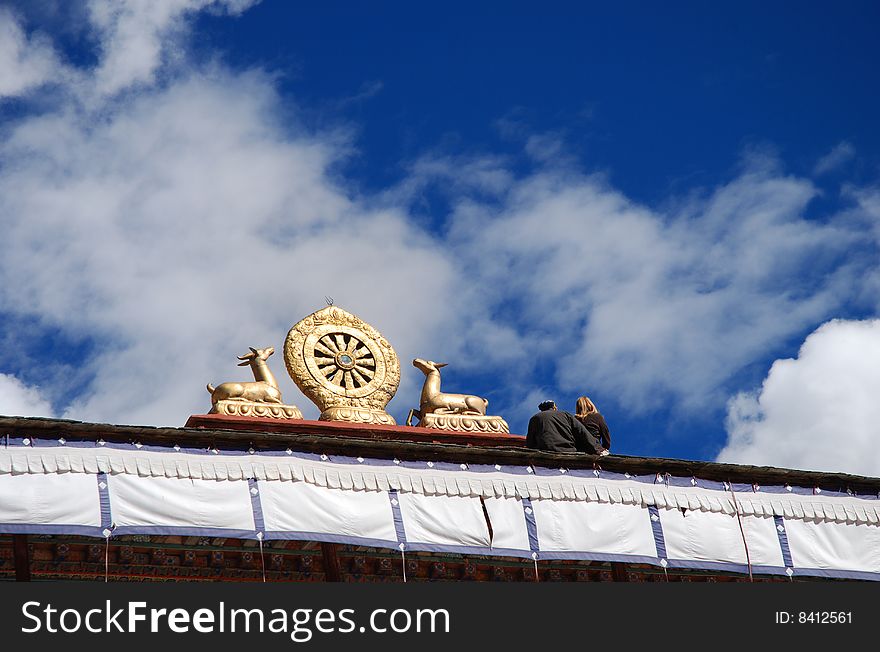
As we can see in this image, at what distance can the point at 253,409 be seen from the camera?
14.1 m

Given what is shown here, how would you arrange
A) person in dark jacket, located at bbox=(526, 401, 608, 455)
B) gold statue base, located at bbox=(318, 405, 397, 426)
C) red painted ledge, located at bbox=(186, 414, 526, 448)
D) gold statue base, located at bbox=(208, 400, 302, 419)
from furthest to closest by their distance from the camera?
gold statue base, located at bbox=(318, 405, 397, 426) → gold statue base, located at bbox=(208, 400, 302, 419) → red painted ledge, located at bbox=(186, 414, 526, 448) → person in dark jacket, located at bbox=(526, 401, 608, 455)

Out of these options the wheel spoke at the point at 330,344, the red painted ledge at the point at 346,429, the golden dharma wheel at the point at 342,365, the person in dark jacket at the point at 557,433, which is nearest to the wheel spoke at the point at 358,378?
the golden dharma wheel at the point at 342,365

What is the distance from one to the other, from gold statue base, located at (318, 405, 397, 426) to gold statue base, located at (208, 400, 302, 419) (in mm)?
393

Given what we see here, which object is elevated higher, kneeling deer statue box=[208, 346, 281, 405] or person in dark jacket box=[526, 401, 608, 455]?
kneeling deer statue box=[208, 346, 281, 405]

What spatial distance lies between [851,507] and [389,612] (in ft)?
19.0

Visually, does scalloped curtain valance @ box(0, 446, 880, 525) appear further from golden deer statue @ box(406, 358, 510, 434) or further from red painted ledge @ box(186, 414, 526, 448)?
golden deer statue @ box(406, 358, 510, 434)

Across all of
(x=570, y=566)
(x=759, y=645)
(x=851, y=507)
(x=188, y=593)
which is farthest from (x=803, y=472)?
(x=188, y=593)

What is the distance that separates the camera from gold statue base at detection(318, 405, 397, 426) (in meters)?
14.4

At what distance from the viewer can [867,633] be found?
9.23m

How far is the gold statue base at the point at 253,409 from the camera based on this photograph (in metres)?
14.0

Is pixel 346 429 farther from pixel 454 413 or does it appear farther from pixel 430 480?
pixel 430 480

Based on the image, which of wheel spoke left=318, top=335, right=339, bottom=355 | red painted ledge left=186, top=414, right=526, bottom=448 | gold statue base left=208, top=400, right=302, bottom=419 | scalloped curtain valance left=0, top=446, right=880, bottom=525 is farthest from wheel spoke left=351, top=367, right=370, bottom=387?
scalloped curtain valance left=0, top=446, right=880, bottom=525

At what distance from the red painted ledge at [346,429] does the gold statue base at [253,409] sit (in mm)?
171

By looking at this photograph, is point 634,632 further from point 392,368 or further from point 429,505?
point 392,368
